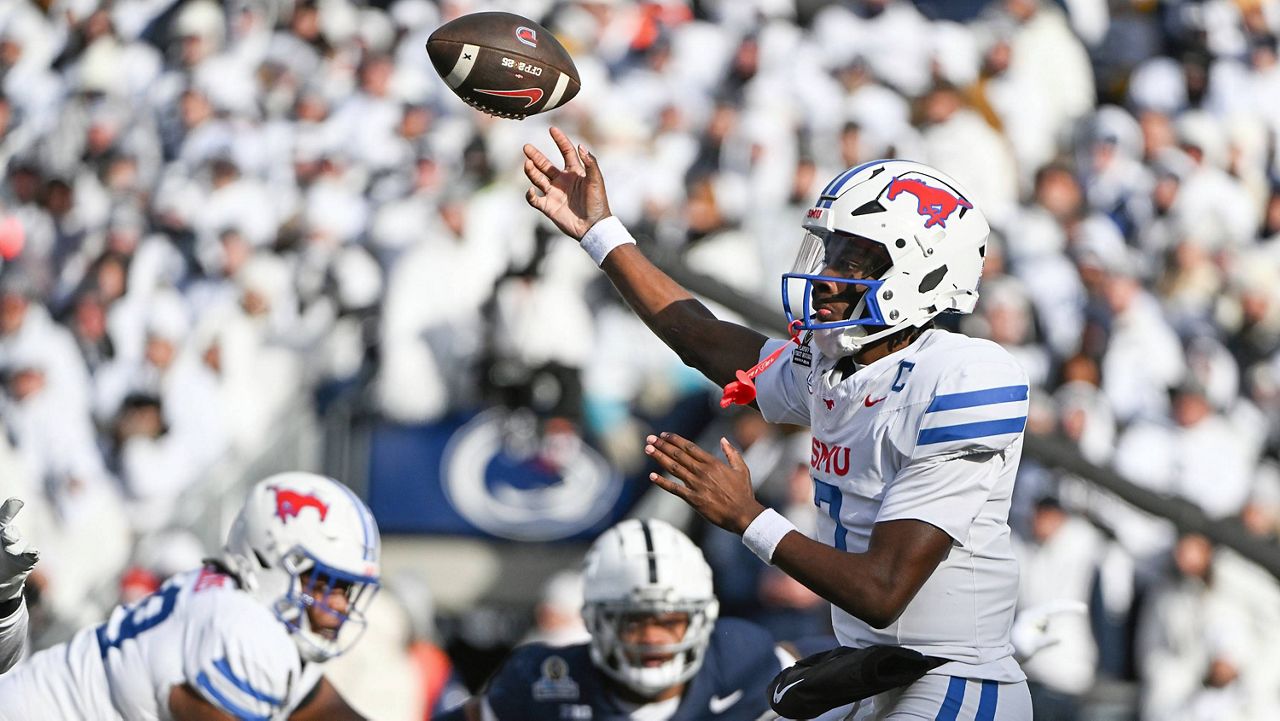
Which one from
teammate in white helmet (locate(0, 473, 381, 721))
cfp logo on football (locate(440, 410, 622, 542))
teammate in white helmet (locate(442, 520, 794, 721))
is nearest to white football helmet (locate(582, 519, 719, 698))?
teammate in white helmet (locate(442, 520, 794, 721))

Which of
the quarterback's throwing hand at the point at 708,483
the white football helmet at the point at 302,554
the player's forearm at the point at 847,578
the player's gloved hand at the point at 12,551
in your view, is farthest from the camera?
the white football helmet at the point at 302,554

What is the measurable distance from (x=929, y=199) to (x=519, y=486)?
16.4ft

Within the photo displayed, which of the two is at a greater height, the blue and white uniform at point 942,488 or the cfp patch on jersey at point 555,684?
the blue and white uniform at point 942,488

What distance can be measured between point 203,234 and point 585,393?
3046 mm

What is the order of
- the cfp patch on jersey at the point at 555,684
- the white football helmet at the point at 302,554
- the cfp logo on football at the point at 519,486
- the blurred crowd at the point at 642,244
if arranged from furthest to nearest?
the cfp logo on football at the point at 519,486
the blurred crowd at the point at 642,244
the cfp patch on jersey at the point at 555,684
the white football helmet at the point at 302,554

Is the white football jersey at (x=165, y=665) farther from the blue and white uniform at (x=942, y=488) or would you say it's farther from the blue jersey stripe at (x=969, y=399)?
the blue jersey stripe at (x=969, y=399)

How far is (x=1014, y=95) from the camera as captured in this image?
1034cm

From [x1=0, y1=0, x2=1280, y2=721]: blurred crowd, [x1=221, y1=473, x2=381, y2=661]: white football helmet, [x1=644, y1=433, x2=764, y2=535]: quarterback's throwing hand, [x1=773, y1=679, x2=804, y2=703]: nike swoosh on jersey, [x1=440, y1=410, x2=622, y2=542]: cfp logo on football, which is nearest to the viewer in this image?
[x1=644, y1=433, x2=764, y2=535]: quarterback's throwing hand

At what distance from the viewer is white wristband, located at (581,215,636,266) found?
414cm

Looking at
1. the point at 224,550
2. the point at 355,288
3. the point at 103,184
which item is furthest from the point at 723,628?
the point at 103,184

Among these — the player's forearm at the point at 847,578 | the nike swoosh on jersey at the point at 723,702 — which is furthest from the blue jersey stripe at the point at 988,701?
the nike swoosh on jersey at the point at 723,702

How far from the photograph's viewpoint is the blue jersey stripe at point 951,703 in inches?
134

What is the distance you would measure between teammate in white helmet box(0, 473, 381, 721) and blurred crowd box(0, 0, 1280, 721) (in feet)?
8.41

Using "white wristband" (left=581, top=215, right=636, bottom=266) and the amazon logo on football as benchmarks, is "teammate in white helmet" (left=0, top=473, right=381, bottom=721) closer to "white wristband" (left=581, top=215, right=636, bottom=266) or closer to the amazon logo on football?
"white wristband" (left=581, top=215, right=636, bottom=266)
